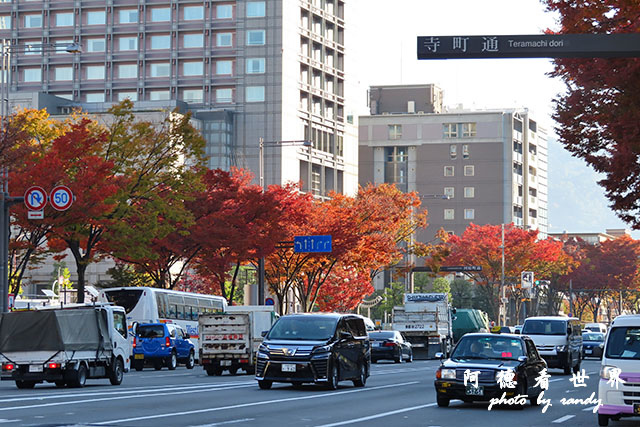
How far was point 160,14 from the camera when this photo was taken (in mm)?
110500

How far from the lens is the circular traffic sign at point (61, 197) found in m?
42.8

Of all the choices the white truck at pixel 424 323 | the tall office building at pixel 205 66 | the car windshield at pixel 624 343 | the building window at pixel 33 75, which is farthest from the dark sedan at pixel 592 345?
the building window at pixel 33 75

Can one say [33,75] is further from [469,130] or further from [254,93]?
[469,130]

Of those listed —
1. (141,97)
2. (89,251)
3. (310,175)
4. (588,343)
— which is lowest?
(588,343)

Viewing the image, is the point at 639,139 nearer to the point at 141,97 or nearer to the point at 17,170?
the point at 17,170

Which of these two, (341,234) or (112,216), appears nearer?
(112,216)

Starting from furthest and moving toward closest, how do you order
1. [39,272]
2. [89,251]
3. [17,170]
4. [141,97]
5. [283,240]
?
[141,97] < [39,272] < [283,240] < [89,251] < [17,170]

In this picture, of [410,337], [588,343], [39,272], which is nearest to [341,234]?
[410,337]

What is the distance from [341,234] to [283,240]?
318cm

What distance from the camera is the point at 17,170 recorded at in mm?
43812

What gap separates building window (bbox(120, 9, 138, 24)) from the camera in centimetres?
11075

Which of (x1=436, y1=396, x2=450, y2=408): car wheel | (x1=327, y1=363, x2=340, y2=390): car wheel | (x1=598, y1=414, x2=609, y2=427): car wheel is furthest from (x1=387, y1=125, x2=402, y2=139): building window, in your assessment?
(x1=598, y1=414, x2=609, y2=427): car wheel

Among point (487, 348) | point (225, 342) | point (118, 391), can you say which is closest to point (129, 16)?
point (225, 342)

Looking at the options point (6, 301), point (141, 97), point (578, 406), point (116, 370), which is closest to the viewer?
point (578, 406)
